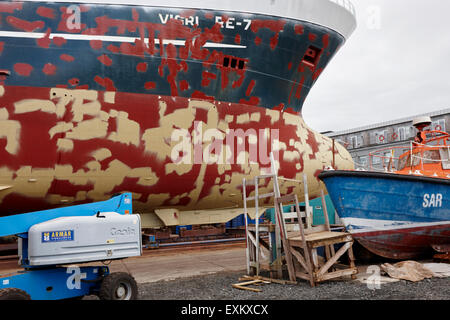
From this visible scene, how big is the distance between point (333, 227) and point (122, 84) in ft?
20.5

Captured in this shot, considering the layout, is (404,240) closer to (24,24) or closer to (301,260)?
(301,260)

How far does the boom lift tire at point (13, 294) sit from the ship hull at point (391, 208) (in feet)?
19.0

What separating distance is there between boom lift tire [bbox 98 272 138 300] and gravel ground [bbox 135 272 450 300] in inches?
26.6

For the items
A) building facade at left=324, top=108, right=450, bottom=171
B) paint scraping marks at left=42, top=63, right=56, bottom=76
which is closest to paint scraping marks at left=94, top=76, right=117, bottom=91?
paint scraping marks at left=42, top=63, right=56, bottom=76

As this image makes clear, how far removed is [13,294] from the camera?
13.1 feet

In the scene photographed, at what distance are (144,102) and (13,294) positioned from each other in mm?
5624

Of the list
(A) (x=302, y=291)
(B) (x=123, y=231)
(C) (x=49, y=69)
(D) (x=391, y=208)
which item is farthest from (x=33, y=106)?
(D) (x=391, y=208)

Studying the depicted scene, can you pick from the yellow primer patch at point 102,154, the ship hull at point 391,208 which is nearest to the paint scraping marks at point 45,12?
the yellow primer patch at point 102,154

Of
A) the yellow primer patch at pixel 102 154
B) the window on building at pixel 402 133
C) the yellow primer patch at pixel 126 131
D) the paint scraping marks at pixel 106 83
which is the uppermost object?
the window on building at pixel 402 133

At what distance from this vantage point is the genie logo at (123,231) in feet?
15.5

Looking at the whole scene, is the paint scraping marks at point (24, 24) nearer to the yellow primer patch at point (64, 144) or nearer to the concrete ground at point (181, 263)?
the yellow primer patch at point (64, 144)

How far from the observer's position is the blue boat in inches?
292
